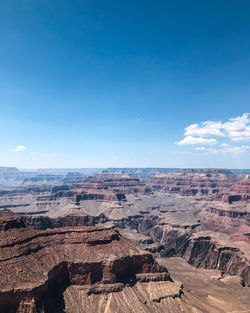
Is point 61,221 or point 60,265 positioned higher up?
point 60,265

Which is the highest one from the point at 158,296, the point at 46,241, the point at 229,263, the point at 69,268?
the point at 46,241

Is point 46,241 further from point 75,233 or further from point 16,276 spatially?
point 16,276

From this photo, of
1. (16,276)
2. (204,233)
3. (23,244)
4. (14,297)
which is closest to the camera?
(14,297)

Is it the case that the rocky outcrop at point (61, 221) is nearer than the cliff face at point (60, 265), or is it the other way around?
the cliff face at point (60, 265)

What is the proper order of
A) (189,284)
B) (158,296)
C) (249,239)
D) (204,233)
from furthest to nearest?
1. (204,233)
2. (249,239)
3. (189,284)
4. (158,296)

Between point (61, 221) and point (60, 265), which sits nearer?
point (60, 265)

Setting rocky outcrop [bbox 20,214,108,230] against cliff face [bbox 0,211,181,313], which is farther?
rocky outcrop [bbox 20,214,108,230]

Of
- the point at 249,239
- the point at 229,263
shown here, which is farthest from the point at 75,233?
the point at 249,239

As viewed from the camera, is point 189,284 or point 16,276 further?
point 189,284
